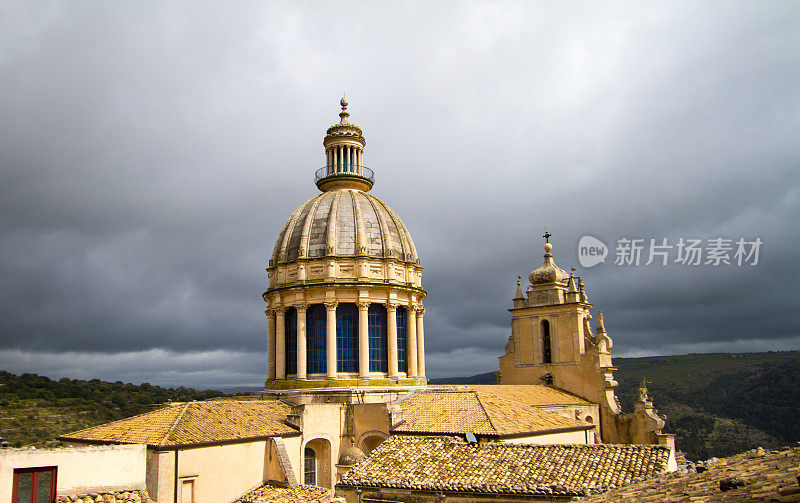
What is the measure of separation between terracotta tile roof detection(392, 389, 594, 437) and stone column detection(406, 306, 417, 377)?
419cm

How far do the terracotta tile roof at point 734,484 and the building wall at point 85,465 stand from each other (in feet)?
53.8

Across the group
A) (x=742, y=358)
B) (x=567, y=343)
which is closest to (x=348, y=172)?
(x=567, y=343)

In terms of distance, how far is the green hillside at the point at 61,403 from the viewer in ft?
181

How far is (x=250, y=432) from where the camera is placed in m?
28.2

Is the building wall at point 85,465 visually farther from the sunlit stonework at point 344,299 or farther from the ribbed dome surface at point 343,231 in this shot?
the ribbed dome surface at point 343,231

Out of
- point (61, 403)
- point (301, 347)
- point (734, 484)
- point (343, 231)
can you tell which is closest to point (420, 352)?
point (301, 347)

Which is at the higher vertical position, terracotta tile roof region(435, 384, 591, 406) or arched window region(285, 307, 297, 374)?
arched window region(285, 307, 297, 374)

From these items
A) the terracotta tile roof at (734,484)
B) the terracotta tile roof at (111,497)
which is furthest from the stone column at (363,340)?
the terracotta tile roof at (734,484)

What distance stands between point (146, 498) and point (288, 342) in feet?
53.4

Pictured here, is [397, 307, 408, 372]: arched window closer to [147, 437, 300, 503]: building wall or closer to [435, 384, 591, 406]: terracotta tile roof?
[435, 384, 591, 406]: terracotta tile roof

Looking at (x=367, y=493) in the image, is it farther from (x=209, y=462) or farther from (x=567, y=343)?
(x=567, y=343)

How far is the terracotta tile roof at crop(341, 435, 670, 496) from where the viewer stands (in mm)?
21172

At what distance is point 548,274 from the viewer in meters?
47.0

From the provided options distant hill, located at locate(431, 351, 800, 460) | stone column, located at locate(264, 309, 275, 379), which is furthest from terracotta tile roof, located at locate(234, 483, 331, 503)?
distant hill, located at locate(431, 351, 800, 460)
